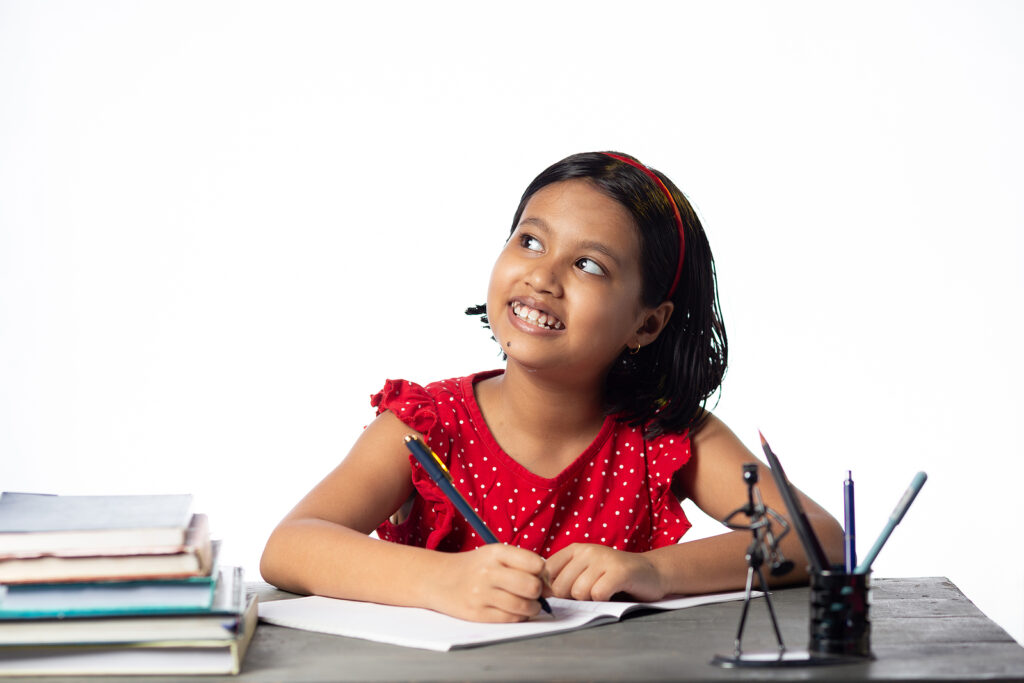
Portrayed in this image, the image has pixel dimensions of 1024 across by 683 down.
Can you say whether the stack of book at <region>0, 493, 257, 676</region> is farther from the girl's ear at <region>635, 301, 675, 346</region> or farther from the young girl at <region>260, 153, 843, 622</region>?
the girl's ear at <region>635, 301, 675, 346</region>

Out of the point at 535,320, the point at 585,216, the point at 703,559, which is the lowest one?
the point at 703,559

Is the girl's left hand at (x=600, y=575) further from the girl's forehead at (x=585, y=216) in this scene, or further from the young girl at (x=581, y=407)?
the girl's forehead at (x=585, y=216)

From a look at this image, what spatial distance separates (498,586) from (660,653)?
0.15m

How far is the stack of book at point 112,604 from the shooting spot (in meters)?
0.72

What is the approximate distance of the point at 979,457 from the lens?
2883 mm

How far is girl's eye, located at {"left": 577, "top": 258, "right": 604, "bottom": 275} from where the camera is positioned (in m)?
1.28

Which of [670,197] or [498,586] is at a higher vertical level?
[670,197]

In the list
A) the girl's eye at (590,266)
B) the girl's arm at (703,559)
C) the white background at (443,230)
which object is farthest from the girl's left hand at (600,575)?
the white background at (443,230)

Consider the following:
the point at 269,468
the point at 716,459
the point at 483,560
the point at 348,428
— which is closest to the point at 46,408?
the point at 269,468

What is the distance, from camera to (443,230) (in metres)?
2.92

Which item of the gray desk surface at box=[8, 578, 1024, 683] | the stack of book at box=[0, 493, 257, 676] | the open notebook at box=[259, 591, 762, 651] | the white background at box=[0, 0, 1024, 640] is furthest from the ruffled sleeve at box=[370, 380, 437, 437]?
the white background at box=[0, 0, 1024, 640]

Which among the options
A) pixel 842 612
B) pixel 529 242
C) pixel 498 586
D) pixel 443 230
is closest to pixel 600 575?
pixel 498 586

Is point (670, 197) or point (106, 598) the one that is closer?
point (106, 598)

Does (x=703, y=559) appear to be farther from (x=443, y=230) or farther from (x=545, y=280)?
(x=443, y=230)
